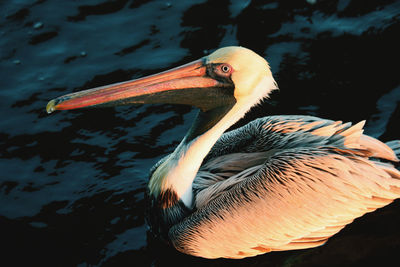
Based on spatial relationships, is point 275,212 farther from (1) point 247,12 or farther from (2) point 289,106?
(1) point 247,12

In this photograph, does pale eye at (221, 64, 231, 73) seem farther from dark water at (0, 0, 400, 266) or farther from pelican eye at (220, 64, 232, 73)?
dark water at (0, 0, 400, 266)

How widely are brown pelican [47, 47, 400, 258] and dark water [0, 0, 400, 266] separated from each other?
29 cm

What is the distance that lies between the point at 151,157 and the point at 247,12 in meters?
2.39

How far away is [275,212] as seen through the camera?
12.2 ft

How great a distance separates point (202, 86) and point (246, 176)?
2.29 ft

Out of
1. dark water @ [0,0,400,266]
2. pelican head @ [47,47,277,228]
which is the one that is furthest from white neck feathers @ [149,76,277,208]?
dark water @ [0,0,400,266]

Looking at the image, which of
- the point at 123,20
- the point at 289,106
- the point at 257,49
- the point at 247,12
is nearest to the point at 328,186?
the point at 289,106

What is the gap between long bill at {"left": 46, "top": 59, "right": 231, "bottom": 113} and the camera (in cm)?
383

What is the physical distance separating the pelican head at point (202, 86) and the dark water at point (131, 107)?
110cm

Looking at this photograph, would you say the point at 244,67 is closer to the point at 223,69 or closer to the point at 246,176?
the point at 223,69

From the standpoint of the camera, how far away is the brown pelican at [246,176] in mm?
3707

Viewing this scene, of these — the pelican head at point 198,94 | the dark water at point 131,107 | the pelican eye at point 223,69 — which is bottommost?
the dark water at point 131,107

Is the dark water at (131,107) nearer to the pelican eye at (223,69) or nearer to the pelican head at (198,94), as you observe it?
the pelican head at (198,94)

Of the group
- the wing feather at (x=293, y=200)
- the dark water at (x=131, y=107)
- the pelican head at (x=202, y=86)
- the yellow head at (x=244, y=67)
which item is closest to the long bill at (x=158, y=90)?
the pelican head at (x=202, y=86)
